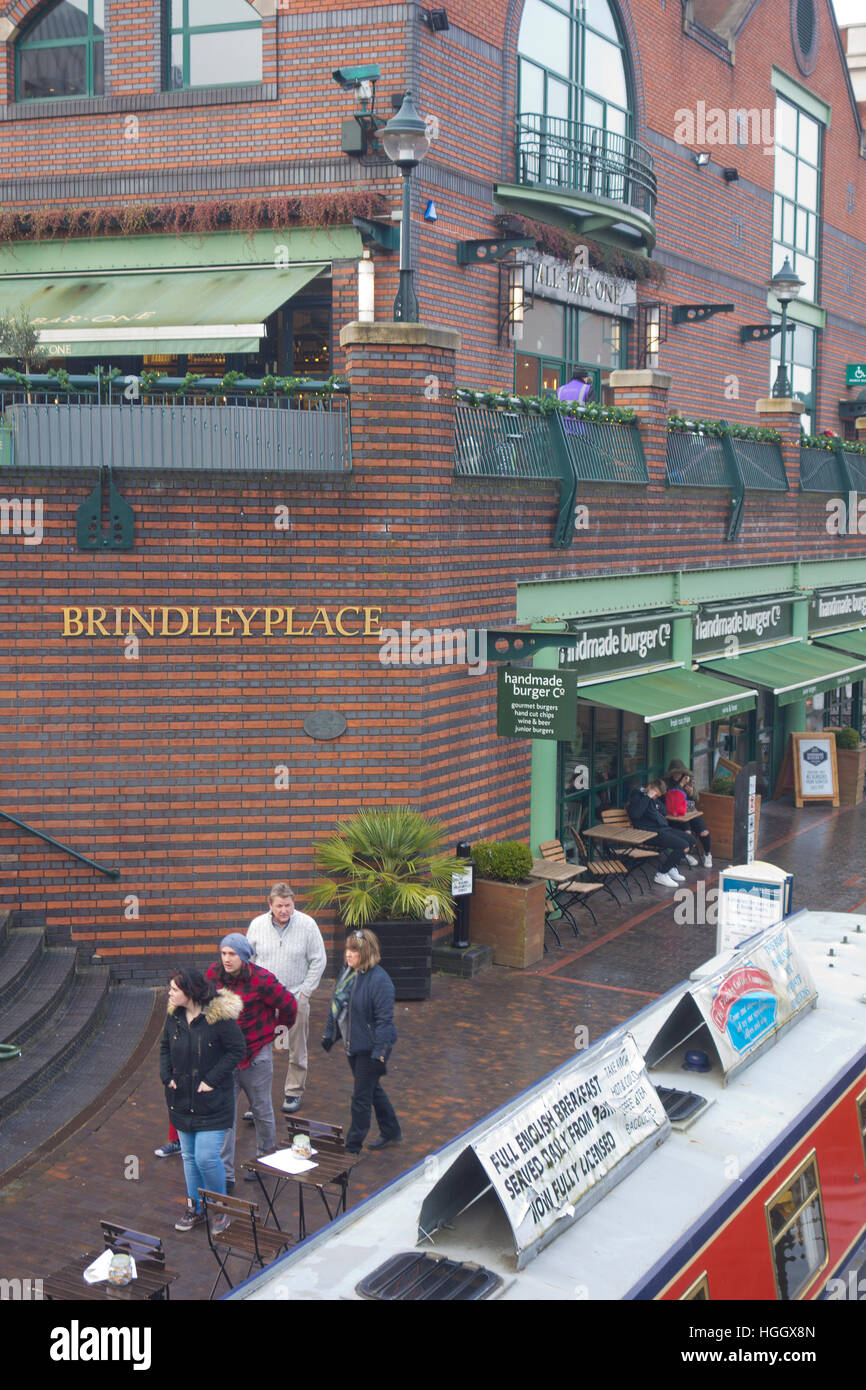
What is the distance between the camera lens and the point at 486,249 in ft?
59.6

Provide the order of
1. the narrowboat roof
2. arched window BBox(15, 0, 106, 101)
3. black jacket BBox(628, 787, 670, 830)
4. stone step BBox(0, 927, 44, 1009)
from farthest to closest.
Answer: arched window BBox(15, 0, 106, 101) < black jacket BBox(628, 787, 670, 830) < stone step BBox(0, 927, 44, 1009) < the narrowboat roof

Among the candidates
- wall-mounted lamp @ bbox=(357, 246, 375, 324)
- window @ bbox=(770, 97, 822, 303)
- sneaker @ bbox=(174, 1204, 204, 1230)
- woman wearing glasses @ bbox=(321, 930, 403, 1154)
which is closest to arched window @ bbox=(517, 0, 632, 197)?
wall-mounted lamp @ bbox=(357, 246, 375, 324)

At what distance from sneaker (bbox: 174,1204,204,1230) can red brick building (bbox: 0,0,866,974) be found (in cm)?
470

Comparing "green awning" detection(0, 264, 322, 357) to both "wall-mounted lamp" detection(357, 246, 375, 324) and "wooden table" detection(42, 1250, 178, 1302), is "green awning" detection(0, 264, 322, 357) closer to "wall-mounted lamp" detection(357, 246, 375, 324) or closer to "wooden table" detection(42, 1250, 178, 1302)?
"wall-mounted lamp" detection(357, 246, 375, 324)

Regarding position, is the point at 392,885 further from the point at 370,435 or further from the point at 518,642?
the point at 370,435

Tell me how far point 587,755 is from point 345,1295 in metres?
13.2

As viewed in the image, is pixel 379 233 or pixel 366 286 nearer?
pixel 379 233

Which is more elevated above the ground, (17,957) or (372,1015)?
(372,1015)

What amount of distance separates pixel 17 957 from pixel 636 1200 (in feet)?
24.5

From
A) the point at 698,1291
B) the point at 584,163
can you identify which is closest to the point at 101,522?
the point at 698,1291

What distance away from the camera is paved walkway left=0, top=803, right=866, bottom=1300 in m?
8.49

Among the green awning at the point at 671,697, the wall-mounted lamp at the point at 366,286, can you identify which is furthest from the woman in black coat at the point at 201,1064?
the wall-mounted lamp at the point at 366,286
